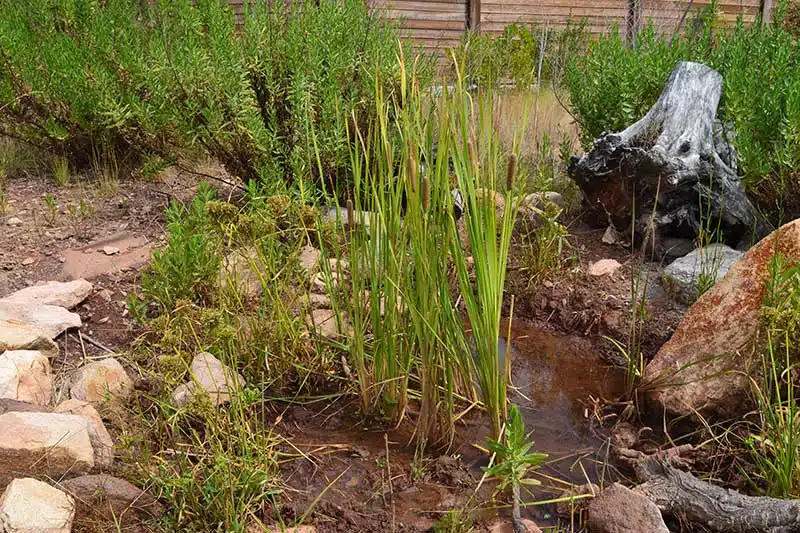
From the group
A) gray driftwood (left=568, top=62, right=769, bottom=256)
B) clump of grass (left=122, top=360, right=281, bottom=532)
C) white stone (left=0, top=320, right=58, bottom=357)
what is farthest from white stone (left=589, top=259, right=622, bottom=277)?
white stone (left=0, top=320, right=58, bottom=357)

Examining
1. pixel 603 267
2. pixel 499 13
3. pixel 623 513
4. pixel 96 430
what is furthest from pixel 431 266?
pixel 499 13

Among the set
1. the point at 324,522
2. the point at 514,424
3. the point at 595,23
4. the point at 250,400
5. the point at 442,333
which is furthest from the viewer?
the point at 595,23

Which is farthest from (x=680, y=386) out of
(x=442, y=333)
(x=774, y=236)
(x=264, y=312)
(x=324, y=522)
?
(x=264, y=312)

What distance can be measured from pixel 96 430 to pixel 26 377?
0.47 m

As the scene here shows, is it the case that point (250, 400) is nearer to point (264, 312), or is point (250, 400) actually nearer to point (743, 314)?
point (264, 312)

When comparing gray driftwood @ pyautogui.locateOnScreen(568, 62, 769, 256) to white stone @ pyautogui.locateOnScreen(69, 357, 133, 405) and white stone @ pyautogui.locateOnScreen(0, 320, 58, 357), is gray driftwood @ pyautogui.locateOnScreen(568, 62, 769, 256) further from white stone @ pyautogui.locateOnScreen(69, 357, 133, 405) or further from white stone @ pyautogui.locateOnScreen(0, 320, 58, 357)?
white stone @ pyautogui.locateOnScreen(0, 320, 58, 357)

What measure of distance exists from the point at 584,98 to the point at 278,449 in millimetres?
3450

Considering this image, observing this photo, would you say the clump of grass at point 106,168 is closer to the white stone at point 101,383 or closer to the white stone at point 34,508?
the white stone at point 101,383

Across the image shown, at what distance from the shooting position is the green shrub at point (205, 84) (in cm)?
400

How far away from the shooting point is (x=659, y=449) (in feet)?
8.19

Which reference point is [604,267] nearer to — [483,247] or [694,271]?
[694,271]

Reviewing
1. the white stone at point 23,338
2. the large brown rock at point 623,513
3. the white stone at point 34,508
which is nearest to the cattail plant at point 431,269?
Answer: the large brown rock at point 623,513

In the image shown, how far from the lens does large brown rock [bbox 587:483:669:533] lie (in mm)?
2035

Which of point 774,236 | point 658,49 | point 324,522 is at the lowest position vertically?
point 324,522
